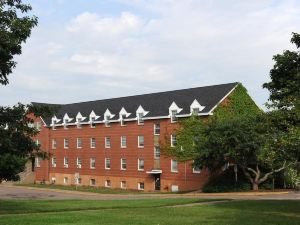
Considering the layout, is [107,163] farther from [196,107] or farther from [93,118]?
[196,107]

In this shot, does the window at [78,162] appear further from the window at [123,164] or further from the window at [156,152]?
the window at [156,152]

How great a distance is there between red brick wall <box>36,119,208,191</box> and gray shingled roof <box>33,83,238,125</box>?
2.02 meters

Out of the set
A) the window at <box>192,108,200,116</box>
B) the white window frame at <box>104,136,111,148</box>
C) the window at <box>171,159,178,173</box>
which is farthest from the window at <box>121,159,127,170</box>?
the window at <box>192,108,200,116</box>

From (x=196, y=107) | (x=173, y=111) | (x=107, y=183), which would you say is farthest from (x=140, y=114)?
(x=107, y=183)

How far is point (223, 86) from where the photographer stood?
2288 inches

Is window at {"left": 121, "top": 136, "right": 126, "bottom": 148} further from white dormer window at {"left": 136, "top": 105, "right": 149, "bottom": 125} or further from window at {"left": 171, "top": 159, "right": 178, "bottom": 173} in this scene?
window at {"left": 171, "top": 159, "right": 178, "bottom": 173}

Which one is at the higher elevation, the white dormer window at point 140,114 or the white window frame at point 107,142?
the white dormer window at point 140,114

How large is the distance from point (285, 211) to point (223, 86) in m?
35.2

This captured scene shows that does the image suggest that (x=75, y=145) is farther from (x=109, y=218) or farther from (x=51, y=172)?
(x=109, y=218)

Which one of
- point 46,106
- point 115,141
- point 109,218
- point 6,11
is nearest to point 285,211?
point 109,218

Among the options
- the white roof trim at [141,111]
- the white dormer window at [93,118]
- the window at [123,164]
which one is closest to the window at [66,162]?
the white dormer window at [93,118]

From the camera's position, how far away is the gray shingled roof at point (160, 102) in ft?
187

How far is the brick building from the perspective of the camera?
5797 centimetres

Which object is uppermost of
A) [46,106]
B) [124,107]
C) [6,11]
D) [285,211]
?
[124,107]
